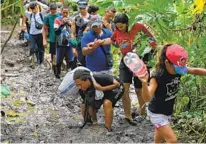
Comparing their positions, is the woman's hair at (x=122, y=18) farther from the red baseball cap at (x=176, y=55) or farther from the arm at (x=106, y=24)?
the red baseball cap at (x=176, y=55)

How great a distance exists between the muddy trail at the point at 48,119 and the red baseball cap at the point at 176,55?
6.41ft

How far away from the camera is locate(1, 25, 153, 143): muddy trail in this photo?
6.85 metres

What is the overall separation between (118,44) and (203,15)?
1.57 meters

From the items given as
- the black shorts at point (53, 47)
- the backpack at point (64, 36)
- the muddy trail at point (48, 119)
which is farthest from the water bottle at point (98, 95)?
the black shorts at point (53, 47)

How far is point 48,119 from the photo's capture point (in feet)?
25.8

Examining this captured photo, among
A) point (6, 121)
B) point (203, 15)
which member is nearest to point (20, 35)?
point (6, 121)

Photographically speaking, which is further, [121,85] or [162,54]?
[121,85]

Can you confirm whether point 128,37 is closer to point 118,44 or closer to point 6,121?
point 118,44

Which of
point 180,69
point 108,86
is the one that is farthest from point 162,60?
point 108,86

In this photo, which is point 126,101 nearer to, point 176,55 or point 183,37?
point 183,37

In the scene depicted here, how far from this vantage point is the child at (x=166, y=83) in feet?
16.3

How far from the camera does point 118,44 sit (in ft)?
22.7

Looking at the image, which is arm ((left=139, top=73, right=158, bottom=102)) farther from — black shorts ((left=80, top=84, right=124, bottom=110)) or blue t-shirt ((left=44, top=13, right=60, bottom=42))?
blue t-shirt ((left=44, top=13, right=60, bottom=42))

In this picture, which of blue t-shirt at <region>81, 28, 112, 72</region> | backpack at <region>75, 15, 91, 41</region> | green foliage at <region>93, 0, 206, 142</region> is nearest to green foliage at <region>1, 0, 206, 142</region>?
green foliage at <region>93, 0, 206, 142</region>
